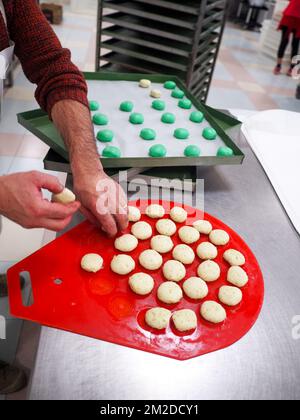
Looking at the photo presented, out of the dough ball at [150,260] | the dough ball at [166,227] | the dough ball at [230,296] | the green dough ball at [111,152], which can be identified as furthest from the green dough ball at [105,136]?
the dough ball at [230,296]

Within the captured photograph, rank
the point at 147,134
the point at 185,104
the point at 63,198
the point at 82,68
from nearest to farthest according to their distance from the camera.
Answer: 1. the point at 63,198
2. the point at 147,134
3. the point at 185,104
4. the point at 82,68

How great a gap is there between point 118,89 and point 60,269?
1.10 m

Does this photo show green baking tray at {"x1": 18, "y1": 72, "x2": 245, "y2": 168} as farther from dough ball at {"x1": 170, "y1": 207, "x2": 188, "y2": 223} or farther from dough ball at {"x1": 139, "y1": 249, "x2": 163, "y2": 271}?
dough ball at {"x1": 139, "y1": 249, "x2": 163, "y2": 271}

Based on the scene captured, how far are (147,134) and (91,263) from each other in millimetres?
631

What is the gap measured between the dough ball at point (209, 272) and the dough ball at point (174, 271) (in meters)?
0.05

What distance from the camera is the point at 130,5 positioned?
7.75 feet

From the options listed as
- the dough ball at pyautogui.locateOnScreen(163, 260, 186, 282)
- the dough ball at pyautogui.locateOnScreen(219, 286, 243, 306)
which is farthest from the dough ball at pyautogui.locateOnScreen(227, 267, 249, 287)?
the dough ball at pyautogui.locateOnScreen(163, 260, 186, 282)

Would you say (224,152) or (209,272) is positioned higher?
(224,152)

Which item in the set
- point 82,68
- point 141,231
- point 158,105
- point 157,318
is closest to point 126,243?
point 141,231

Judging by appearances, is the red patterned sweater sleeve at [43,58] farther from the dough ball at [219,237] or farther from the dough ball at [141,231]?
the dough ball at [219,237]

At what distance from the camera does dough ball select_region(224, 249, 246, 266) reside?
1.06 meters

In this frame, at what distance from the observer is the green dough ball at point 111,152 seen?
4.00ft

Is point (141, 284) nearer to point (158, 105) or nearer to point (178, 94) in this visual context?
point (158, 105)

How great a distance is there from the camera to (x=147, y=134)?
1369 millimetres
